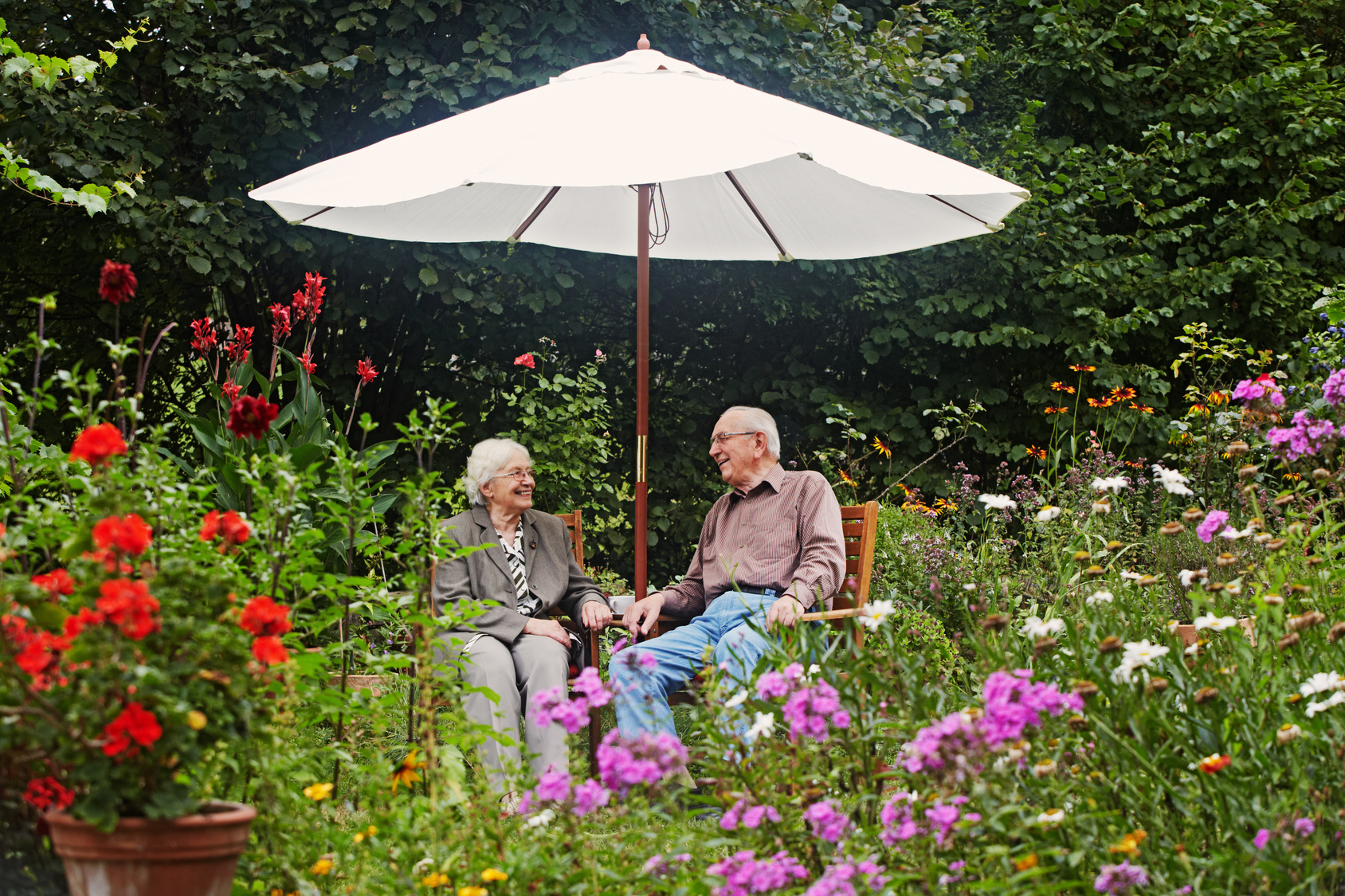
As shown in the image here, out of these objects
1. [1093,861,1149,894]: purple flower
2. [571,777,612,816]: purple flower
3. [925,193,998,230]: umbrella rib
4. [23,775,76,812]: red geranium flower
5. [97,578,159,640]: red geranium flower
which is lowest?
[1093,861,1149,894]: purple flower

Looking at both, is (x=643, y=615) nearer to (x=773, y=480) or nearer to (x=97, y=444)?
(x=773, y=480)

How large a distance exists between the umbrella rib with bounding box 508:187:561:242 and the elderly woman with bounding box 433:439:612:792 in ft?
2.37

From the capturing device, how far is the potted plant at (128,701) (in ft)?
4.21

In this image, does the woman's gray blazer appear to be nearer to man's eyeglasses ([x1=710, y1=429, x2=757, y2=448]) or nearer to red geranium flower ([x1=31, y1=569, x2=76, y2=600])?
man's eyeglasses ([x1=710, y1=429, x2=757, y2=448])

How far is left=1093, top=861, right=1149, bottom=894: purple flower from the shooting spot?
141cm

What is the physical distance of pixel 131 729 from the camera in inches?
49.7

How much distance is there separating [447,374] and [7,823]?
4157 mm

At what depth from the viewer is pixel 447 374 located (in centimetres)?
551

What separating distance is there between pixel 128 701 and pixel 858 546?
2.50 m

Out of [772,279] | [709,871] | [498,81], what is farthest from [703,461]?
[709,871]

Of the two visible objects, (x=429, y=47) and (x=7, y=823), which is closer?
(x=7, y=823)

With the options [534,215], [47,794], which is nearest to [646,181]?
[534,215]

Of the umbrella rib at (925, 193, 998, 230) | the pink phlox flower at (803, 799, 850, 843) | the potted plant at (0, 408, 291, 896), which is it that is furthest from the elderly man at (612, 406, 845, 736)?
the potted plant at (0, 408, 291, 896)

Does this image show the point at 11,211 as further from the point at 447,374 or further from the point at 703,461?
the point at 703,461
